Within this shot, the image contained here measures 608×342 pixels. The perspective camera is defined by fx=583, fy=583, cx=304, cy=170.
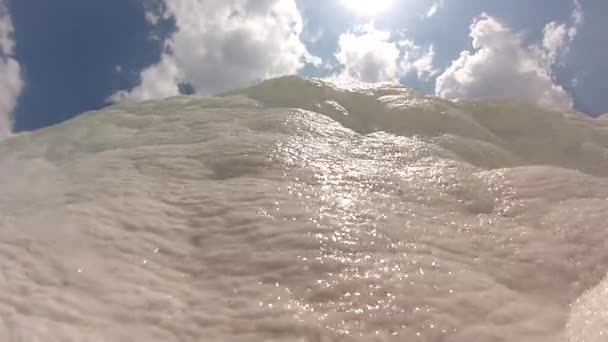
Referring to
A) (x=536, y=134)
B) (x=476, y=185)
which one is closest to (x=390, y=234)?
(x=476, y=185)

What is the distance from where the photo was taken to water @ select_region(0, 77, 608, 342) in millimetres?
10367

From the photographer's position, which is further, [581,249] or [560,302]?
[581,249]

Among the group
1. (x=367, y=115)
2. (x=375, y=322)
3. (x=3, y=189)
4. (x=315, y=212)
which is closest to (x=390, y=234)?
(x=315, y=212)

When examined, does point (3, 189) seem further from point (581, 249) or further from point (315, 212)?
point (581, 249)

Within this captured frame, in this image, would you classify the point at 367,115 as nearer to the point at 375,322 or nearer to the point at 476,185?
the point at 476,185

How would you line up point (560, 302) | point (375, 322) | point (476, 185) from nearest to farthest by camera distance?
1. point (375, 322)
2. point (560, 302)
3. point (476, 185)

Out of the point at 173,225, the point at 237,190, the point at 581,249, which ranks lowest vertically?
the point at 581,249

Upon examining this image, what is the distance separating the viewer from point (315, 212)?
14930 millimetres

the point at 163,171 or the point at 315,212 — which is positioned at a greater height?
the point at 163,171

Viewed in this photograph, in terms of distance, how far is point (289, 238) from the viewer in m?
13.5

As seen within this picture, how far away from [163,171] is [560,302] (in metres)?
11.9

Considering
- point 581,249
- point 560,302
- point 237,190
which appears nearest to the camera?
point 560,302

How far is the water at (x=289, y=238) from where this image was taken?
10367 millimetres

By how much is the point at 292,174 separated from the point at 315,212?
3.38m
